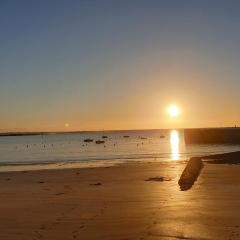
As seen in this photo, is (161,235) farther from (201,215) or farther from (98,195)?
(98,195)

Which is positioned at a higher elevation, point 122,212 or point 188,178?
point 188,178

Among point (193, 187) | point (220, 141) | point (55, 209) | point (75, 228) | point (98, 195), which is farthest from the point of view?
point (220, 141)

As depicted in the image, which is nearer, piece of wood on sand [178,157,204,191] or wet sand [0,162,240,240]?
wet sand [0,162,240,240]

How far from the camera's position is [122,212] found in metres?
14.6

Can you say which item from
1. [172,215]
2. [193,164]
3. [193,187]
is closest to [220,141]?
[193,164]

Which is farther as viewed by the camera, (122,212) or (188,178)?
(188,178)

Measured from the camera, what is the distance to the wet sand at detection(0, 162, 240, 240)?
11.6 metres

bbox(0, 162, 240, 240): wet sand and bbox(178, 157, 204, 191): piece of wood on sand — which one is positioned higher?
bbox(178, 157, 204, 191): piece of wood on sand

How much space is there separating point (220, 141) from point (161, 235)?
11254 centimetres

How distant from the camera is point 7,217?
14250mm

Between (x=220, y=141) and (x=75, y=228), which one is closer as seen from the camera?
(x=75, y=228)

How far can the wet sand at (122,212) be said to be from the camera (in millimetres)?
11602

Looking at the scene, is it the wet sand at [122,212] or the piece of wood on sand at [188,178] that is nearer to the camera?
the wet sand at [122,212]

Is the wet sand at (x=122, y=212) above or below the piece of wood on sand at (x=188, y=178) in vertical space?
below
